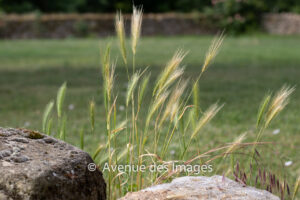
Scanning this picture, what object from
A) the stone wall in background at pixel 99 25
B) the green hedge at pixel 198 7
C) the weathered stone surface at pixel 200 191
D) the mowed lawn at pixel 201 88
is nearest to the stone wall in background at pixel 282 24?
the stone wall in background at pixel 99 25

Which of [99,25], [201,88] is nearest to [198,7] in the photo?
[99,25]

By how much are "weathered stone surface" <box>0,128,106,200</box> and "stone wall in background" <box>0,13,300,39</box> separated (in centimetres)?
1816

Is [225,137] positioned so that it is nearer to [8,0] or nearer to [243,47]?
[243,47]

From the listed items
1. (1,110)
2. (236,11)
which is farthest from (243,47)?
Answer: (1,110)

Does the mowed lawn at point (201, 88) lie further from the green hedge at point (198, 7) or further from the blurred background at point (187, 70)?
the green hedge at point (198, 7)

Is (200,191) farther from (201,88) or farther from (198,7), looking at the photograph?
(198,7)

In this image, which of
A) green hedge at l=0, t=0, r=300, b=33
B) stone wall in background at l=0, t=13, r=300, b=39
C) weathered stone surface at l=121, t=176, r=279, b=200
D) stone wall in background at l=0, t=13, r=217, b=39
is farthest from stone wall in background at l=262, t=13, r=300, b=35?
weathered stone surface at l=121, t=176, r=279, b=200

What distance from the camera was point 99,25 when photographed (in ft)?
69.9

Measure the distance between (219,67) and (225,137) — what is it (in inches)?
203

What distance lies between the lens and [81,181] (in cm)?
161

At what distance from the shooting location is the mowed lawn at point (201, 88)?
160 inches

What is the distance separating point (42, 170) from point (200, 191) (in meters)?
0.49

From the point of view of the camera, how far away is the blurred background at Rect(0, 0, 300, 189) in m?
4.30

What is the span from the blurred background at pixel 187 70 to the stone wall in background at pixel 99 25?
4 centimetres
